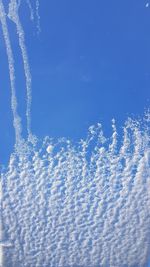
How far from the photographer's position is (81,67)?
2.78ft

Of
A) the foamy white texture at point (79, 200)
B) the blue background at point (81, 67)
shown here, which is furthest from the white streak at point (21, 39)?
the foamy white texture at point (79, 200)

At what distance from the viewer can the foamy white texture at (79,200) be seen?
0.92 meters

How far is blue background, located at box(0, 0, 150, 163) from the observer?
83 cm

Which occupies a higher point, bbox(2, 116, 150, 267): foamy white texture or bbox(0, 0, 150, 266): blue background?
bbox(0, 0, 150, 266): blue background

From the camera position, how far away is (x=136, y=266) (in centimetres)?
104

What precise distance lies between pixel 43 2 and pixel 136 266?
0.66 m

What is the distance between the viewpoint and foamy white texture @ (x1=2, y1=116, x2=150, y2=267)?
3.03 ft

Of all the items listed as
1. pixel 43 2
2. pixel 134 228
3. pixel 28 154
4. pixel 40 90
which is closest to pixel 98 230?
pixel 134 228

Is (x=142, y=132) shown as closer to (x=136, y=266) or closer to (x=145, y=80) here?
(x=145, y=80)

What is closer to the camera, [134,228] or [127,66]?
[127,66]

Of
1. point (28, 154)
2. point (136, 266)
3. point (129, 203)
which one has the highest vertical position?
point (28, 154)

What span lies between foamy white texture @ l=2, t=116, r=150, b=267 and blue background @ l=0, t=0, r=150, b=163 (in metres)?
0.04

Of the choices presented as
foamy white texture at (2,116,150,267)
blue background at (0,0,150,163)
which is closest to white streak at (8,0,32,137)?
blue background at (0,0,150,163)

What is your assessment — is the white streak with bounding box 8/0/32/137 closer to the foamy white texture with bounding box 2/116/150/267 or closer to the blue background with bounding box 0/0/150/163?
the blue background with bounding box 0/0/150/163
